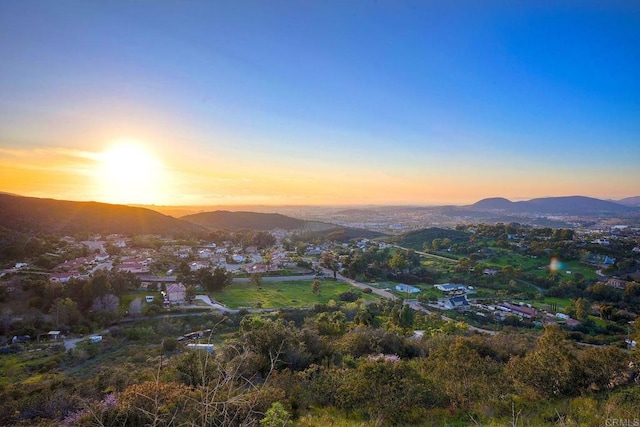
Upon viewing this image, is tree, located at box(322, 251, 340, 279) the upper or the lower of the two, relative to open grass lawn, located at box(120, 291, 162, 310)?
lower

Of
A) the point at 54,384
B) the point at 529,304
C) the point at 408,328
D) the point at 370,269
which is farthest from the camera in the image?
the point at 370,269

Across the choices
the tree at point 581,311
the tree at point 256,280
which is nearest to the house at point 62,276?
the tree at point 256,280

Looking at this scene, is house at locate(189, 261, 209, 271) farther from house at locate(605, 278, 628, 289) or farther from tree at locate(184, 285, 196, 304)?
house at locate(605, 278, 628, 289)

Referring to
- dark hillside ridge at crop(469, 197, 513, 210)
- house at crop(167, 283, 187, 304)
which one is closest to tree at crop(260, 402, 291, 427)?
house at crop(167, 283, 187, 304)

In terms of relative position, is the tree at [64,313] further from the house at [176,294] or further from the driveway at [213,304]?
the driveway at [213,304]

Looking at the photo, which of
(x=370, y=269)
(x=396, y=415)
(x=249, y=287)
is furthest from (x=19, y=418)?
(x=370, y=269)

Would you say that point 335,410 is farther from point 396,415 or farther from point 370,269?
point 370,269

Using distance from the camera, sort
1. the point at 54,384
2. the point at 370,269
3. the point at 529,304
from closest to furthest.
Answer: the point at 54,384, the point at 529,304, the point at 370,269
